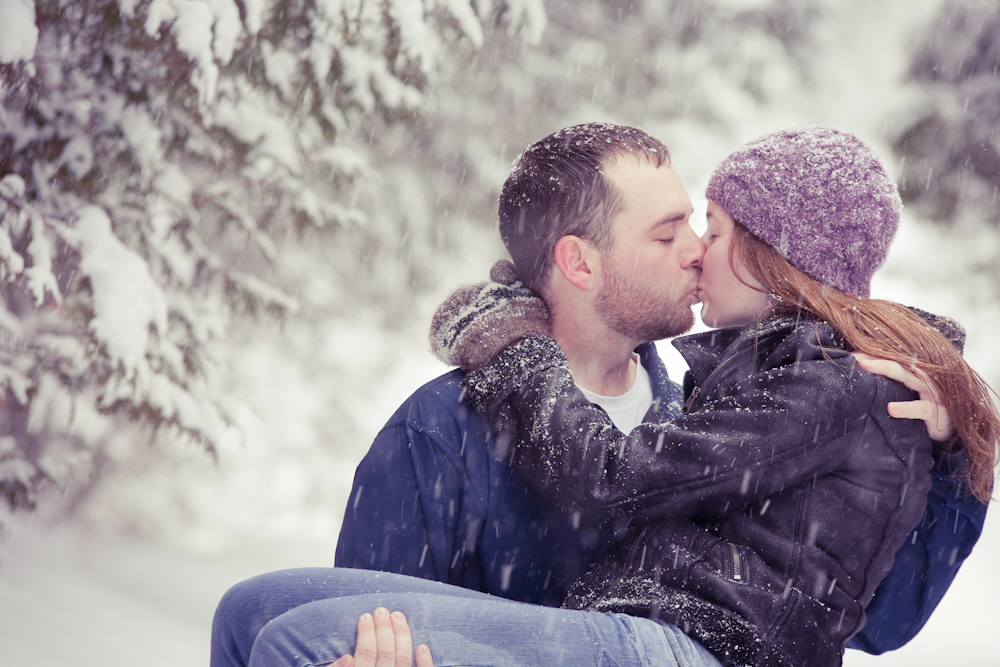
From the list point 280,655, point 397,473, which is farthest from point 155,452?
point 280,655

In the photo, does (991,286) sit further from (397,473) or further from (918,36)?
(397,473)

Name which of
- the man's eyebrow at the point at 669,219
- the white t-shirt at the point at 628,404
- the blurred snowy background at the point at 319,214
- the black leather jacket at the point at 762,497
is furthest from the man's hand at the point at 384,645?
the blurred snowy background at the point at 319,214

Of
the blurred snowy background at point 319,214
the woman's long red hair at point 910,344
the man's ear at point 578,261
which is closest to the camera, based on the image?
the woman's long red hair at point 910,344

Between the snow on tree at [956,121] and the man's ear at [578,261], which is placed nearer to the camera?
the man's ear at [578,261]

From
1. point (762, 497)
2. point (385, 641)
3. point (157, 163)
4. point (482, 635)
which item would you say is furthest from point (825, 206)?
point (157, 163)

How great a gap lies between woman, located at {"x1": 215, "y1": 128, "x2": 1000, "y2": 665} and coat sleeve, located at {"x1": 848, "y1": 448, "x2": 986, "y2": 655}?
0.08 meters

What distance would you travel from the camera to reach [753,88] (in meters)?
6.94

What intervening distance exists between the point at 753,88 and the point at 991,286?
264 centimetres

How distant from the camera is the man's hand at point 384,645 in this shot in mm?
1271

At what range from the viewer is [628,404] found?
2.27 metres

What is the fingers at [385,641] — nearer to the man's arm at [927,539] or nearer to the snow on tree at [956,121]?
the man's arm at [927,539]

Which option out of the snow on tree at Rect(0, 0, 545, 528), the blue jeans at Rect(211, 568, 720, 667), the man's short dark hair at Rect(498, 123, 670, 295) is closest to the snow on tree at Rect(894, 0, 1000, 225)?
the snow on tree at Rect(0, 0, 545, 528)

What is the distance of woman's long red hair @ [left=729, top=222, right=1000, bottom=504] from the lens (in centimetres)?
161

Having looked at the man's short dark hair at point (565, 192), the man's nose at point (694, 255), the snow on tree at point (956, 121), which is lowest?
the man's nose at point (694, 255)
